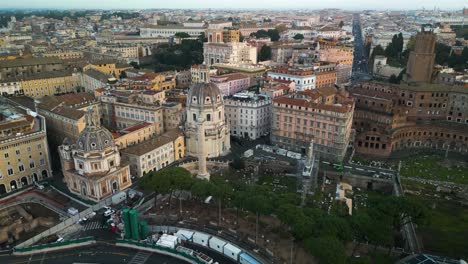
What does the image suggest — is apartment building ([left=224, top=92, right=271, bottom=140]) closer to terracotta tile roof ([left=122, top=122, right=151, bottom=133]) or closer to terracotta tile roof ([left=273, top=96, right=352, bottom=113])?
terracotta tile roof ([left=273, top=96, right=352, bottom=113])

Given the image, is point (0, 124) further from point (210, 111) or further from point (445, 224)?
point (445, 224)

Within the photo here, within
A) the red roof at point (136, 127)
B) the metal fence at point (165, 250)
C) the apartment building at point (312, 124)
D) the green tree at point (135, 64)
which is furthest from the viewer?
the green tree at point (135, 64)

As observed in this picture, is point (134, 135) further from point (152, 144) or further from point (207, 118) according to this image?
point (207, 118)

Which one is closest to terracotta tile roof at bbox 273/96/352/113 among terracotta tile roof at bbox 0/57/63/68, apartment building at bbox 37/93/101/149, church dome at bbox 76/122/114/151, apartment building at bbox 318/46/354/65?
church dome at bbox 76/122/114/151

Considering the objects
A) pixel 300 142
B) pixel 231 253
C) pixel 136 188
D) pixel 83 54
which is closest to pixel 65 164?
pixel 136 188

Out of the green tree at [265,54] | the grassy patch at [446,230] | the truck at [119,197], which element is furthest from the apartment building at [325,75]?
the truck at [119,197]

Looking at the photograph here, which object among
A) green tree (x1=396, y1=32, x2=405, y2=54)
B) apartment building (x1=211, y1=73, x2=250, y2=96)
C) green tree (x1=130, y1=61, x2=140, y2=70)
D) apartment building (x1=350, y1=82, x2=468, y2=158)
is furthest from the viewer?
green tree (x1=396, y1=32, x2=405, y2=54)

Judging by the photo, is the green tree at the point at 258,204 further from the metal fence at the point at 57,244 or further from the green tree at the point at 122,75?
the green tree at the point at 122,75
